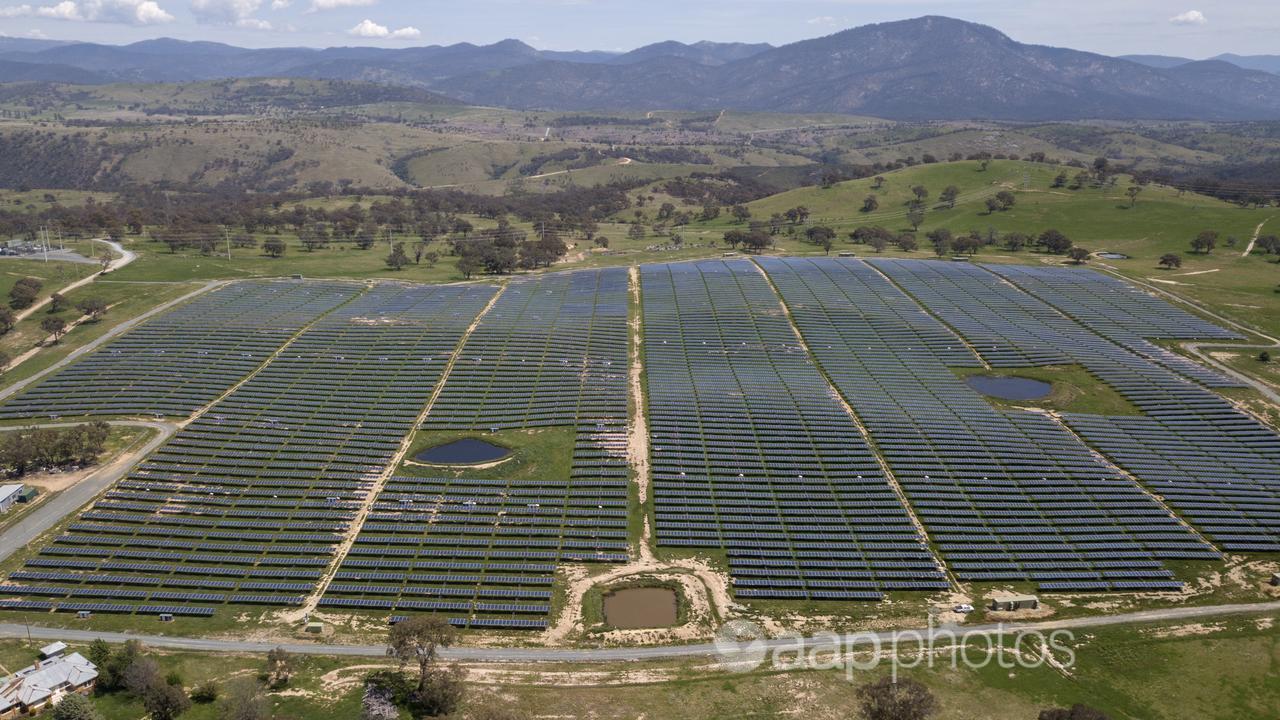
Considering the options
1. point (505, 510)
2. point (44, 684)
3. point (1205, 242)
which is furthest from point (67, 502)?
point (1205, 242)

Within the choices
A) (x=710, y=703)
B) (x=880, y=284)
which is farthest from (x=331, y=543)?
(x=880, y=284)

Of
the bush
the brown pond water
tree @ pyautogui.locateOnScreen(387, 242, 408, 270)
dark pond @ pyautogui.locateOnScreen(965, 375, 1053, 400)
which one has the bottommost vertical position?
the bush

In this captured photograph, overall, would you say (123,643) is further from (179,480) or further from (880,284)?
(880,284)

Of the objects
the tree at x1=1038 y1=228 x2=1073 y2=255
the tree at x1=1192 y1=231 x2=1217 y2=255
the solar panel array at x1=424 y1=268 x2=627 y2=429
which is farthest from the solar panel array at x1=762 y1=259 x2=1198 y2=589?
the tree at x1=1192 y1=231 x2=1217 y2=255

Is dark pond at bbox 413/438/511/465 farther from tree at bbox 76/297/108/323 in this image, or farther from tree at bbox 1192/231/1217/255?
tree at bbox 1192/231/1217/255

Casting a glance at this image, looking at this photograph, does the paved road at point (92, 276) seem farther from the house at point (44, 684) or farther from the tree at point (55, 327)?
the house at point (44, 684)

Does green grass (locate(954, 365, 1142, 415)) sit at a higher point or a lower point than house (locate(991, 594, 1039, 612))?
higher
